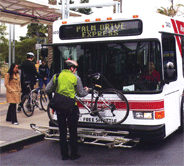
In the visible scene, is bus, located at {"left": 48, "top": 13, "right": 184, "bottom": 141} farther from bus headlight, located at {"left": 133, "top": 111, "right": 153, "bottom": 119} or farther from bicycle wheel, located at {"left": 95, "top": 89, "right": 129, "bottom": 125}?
bicycle wheel, located at {"left": 95, "top": 89, "right": 129, "bottom": 125}

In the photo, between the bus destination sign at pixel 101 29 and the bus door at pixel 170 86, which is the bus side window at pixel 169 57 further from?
the bus destination sign at pixel 101 29

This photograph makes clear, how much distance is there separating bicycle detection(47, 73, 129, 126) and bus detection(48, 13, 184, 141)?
120 millimetres

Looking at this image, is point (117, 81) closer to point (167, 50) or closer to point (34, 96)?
point (167, 50)

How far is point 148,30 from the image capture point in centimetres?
627

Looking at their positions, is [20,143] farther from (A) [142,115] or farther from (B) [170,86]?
(B) [170,86]

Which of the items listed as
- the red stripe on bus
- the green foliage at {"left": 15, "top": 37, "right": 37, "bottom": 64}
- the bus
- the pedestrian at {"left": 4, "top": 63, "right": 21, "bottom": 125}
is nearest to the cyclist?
the pedestrian at {"left": 4, "top": 63, "right": 21, "bottom": 125}

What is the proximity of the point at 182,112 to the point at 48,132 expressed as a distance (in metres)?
3.06

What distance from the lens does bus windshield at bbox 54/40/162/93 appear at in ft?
20.4

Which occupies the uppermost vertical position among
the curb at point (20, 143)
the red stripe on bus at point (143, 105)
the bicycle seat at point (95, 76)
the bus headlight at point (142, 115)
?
the bicycle seat at point (95, 76)

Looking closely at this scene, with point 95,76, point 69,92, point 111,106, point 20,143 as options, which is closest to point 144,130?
point 111,106

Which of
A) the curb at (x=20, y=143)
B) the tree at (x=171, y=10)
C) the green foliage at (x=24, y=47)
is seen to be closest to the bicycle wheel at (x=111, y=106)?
the curb at (x=20, y=143)

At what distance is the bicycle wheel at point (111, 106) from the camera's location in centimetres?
627

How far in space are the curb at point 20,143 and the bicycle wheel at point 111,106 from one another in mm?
1795

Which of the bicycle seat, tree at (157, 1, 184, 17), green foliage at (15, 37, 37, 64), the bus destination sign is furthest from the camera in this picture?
green foliage at (15, 37, 37, 64)
